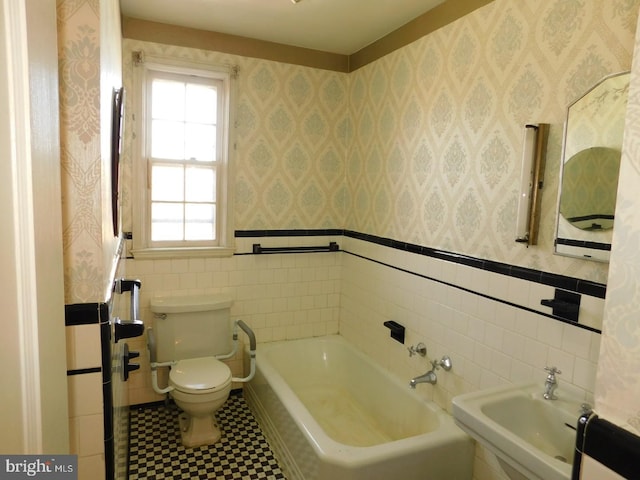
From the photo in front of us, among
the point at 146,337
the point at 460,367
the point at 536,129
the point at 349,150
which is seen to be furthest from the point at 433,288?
the point at 146,337

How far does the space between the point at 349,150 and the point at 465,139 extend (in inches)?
51.4

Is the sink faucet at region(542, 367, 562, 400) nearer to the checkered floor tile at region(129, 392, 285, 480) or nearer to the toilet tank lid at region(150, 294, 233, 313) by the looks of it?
the checkered floor tile at region(129, 392, 285, 480)

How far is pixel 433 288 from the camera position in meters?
2.52

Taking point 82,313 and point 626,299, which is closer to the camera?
point 626,299

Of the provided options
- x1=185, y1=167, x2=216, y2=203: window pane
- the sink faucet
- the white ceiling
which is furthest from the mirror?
x1=185, y1=167, x2=216, y2=203: window pane

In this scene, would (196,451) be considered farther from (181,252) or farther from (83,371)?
(83,371)

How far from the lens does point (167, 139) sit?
3045 millimetres

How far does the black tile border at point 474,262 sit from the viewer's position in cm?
170

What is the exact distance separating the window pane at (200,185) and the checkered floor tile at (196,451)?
4.98 feet

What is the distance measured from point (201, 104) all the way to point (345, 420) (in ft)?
7.96

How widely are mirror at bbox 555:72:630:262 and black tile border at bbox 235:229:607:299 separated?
4.4 inches

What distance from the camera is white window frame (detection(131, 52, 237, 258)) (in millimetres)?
2887

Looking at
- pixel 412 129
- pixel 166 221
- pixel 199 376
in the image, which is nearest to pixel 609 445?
pixel 412 129

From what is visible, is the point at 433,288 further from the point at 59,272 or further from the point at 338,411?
the point at 59,272
